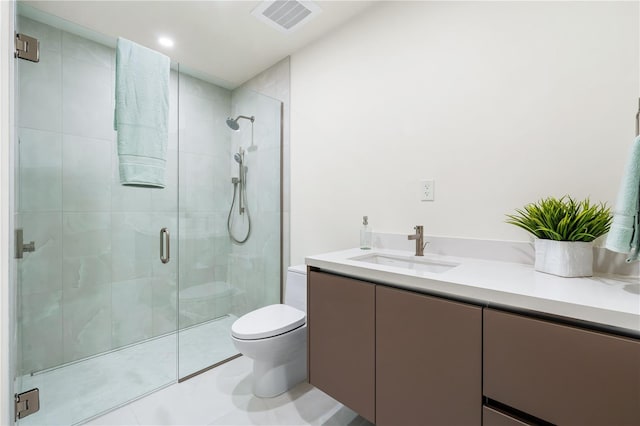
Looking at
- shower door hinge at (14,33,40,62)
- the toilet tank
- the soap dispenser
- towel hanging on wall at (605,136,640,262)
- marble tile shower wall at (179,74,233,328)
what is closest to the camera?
towel hanging on wall at (605,136,640,262)

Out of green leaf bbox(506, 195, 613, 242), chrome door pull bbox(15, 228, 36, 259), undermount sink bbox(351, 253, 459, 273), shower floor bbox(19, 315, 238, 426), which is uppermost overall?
green leaf bbox(506, 195, 613, 242)

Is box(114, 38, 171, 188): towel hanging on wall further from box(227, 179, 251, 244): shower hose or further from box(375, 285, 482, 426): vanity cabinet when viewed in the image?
box(375, 285, 482, 426): vanity cabinet

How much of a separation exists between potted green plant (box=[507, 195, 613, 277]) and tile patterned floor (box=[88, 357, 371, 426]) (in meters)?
1.11

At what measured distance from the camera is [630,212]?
2.54ft

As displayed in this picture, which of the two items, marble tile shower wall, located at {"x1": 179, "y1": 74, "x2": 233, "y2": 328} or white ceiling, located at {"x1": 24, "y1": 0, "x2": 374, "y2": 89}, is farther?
marble tile shower wall, located at {"x1": 179, "y1": 74, "x2": 233, "y2": 328}

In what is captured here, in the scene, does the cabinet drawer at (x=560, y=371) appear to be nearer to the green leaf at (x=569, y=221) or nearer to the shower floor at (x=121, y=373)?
the green leaf at (x=569, y=221)

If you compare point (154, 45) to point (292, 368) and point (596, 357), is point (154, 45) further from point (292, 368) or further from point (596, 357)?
point (596, 357)

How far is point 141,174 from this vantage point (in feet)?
5.01

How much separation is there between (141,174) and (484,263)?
5.81ft

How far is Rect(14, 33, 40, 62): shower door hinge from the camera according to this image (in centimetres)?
123

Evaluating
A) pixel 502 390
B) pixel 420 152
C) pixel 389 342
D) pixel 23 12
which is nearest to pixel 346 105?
pixel 420 152

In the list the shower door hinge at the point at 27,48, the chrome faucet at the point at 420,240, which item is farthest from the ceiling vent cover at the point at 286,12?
the chrome faucet at the point at 420,240

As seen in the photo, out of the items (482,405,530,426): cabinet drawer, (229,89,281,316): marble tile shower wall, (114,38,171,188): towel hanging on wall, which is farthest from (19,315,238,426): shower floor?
(482,405,530,426): cabinet drawer

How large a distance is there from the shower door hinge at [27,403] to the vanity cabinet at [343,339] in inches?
51.2
